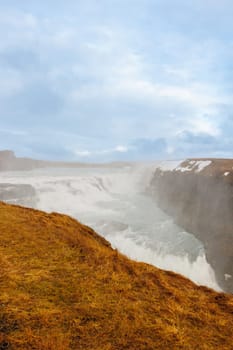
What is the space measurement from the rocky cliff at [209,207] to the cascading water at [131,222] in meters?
0.91

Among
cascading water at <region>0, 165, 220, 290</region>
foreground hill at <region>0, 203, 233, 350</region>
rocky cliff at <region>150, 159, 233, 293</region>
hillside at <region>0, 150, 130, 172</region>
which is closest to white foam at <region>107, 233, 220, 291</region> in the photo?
cascading water at <region>0, 165, 220, 290</region>

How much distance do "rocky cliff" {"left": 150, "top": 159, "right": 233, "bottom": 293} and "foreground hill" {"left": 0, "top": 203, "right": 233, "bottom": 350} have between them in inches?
542

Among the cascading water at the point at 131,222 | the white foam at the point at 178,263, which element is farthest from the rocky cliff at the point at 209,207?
the cascading water at the point at 131,222

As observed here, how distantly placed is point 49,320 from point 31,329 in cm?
31

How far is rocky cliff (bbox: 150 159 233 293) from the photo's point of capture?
2008cm

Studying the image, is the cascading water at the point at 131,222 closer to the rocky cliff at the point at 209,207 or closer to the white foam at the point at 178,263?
the white foam at the point at 178,263

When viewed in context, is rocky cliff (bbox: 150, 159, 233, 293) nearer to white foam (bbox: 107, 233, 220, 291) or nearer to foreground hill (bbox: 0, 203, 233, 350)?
white foam (bbox: 107, 233, 220, 291)

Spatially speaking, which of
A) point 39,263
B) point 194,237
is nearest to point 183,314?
point 39,263

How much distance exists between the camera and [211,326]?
4.73 meters

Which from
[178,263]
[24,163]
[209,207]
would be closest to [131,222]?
[209,207]

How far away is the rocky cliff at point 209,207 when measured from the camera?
20.1m

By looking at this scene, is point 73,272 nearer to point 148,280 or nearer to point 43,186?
point 148,280

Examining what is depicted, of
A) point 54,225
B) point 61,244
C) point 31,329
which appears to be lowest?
point 31,329

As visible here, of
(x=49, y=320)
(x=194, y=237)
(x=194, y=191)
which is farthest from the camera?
(x=194, y=191)
